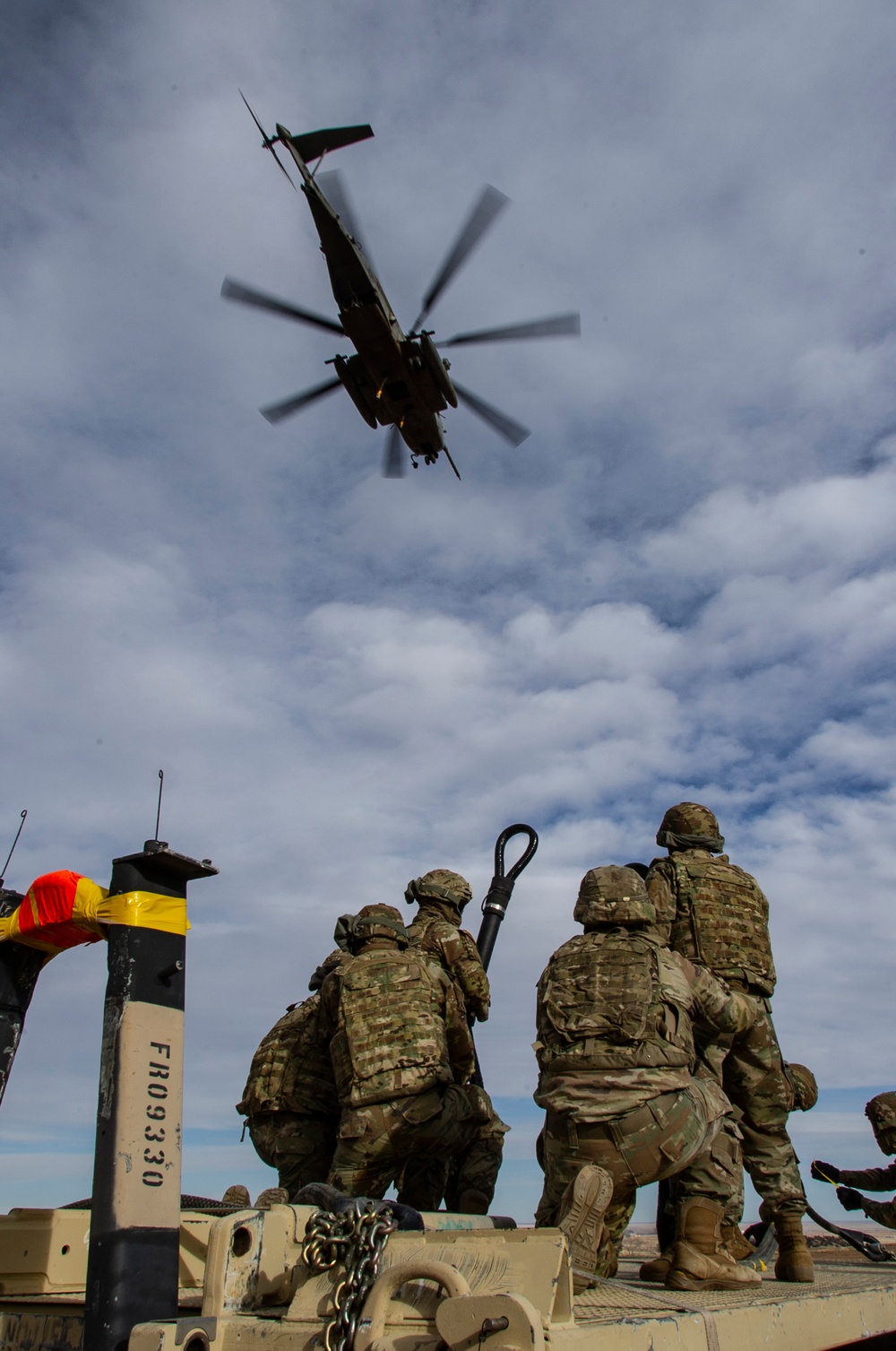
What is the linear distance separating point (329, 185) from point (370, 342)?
244 cm

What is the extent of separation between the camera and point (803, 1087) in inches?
264

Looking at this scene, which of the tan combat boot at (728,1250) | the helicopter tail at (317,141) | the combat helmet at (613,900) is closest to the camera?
the tan combat boot at (728,1250)

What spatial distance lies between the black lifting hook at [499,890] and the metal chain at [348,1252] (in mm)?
5253

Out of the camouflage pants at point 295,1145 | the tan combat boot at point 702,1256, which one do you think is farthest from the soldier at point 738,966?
the camouflage pants at point 295,1145

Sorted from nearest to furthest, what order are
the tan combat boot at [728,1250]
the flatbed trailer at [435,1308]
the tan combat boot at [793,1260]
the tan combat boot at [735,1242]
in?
the flatbed trailer at [435,1308] < the tan combat boot at [728,1250] < the tan combat boot at [793,1260] < the tan combat boot at [735,1242]

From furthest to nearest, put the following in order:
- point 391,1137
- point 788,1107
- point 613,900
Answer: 1. point 788,1107
2. point 391,1137
3. point 613,900

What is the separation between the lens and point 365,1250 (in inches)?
110

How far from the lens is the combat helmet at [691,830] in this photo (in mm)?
7355

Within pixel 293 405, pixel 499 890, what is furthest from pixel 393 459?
pixel 499 890

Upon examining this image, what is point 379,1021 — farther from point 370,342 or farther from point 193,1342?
point 370,342

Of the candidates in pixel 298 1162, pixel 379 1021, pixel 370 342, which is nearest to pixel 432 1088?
pixel 379 1021

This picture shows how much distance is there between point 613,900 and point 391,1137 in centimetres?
181

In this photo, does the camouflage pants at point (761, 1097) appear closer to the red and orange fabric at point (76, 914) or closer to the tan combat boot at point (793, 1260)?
the tan combat boot at point (793, 1260)

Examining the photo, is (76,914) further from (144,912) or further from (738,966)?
(738,966)
